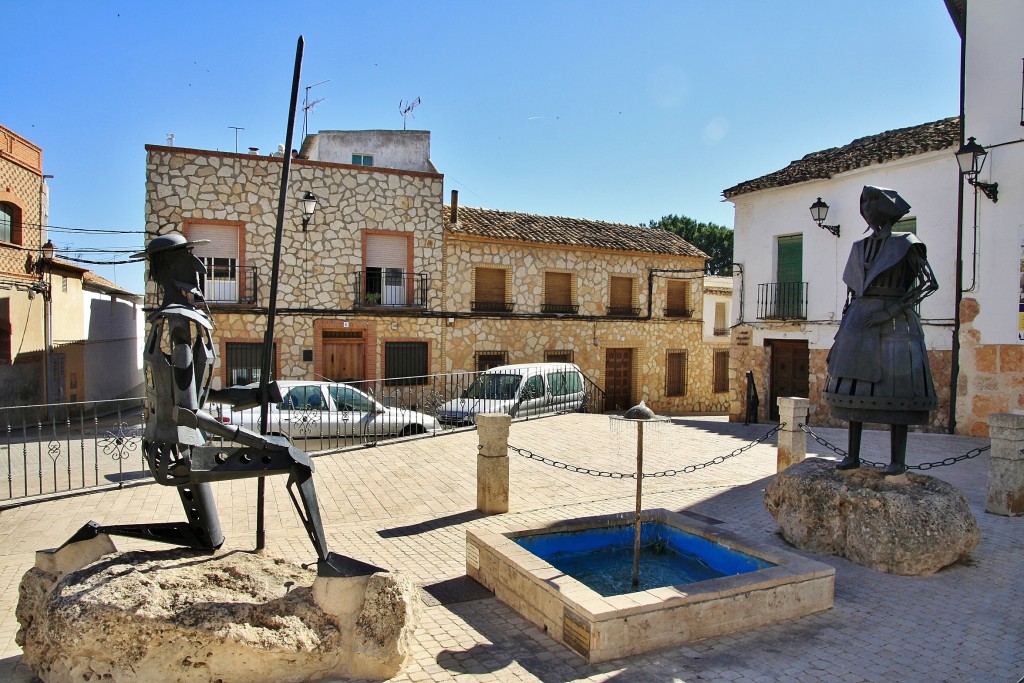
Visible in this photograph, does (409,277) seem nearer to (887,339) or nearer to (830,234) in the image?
(830,234)

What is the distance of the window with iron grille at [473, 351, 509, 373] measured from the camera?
64.8 ft

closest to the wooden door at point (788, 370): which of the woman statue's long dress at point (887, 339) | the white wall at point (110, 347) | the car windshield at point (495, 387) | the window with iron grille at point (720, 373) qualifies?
the car windshield at point (495, 387)

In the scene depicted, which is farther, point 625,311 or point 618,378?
point 618,378

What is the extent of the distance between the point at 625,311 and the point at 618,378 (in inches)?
86.9

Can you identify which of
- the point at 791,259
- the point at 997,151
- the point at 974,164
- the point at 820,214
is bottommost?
the point at 791,259

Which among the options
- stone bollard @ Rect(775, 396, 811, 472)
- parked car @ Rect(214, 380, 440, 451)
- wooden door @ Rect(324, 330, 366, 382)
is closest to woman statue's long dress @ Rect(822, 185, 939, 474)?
stone bollard @ Rect(775, 396, 811, 472)

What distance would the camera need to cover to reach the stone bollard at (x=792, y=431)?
8484 mm

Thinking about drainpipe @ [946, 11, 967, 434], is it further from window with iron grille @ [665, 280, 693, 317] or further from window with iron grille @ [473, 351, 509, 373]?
window with iron grille @ [665, 280, 693, 317]

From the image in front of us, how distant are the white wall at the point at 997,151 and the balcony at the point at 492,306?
37.3 feet

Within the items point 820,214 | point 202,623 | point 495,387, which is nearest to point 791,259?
point 820,214

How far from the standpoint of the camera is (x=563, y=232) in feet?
71.5

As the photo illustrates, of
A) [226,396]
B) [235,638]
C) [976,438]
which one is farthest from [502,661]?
[976,438]

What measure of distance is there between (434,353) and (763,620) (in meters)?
15.0

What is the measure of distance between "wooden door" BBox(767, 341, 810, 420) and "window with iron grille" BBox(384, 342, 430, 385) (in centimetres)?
874
